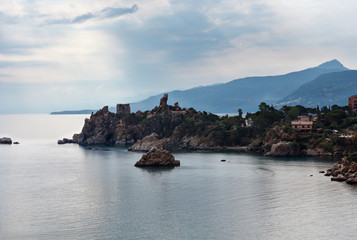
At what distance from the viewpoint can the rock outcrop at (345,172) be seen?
65250 mm

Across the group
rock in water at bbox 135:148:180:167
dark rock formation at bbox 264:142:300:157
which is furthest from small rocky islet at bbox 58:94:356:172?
rock in water at bbox 135:148:180:167

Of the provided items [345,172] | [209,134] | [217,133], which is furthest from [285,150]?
[345,172]

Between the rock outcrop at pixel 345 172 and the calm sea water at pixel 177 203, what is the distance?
68.1 inches

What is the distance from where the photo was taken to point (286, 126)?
4626 inches

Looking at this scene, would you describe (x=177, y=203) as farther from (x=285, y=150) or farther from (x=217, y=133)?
(x=217, y=133)

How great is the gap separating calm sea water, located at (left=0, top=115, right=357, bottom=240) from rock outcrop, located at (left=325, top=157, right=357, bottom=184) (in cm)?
173

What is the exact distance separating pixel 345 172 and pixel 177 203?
31.0m

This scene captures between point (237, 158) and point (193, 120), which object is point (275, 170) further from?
point (193, 120)

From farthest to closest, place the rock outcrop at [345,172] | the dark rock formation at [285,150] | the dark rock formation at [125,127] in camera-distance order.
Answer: the dark rock formation at [125,127] → the dark rock formation at [285,150] → the rock outcrop at [345,172]

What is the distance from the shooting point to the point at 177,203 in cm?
5388

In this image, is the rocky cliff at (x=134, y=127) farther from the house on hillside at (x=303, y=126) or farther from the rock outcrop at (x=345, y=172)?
the rock outcrop at (x=345, y=172)

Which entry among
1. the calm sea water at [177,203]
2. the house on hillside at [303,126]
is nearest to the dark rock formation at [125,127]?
the house on hillside at [303,126]

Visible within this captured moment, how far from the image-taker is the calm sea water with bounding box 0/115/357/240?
42125 mm

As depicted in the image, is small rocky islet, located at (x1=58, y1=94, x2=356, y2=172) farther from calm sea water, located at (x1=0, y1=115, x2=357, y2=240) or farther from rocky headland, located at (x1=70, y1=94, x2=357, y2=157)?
calm sea water, located at (x1=0, y1=115, x2=357, y2=240)
